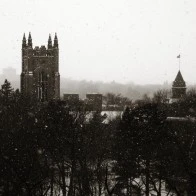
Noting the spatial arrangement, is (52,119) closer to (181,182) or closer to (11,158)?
(11,158)

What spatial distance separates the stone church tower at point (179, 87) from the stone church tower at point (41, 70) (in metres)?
23.5

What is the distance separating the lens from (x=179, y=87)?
90875mm

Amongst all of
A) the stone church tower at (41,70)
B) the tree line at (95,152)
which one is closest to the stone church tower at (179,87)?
the stone church tower at (41,70)

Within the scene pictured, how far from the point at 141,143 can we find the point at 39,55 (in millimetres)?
58126

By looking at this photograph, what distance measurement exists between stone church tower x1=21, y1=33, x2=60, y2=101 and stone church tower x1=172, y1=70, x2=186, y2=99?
77.1ft

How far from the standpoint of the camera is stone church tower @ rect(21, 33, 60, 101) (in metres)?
85.6

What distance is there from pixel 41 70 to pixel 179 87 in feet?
90.9

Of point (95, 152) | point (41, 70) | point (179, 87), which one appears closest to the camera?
point (95, 152)

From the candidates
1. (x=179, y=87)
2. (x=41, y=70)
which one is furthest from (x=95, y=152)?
(x=179, y=87)

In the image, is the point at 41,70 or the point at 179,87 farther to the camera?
the point at 179,87

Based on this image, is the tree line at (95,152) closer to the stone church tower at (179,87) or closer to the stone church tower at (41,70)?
the stone church tower at (41,70)

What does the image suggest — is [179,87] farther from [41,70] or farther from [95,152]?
[95,152]

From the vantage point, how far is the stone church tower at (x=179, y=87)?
3543 inches

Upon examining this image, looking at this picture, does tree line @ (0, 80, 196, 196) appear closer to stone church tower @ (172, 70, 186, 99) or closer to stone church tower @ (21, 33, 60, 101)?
stone church tower @ (21, 33, 60, 101)
